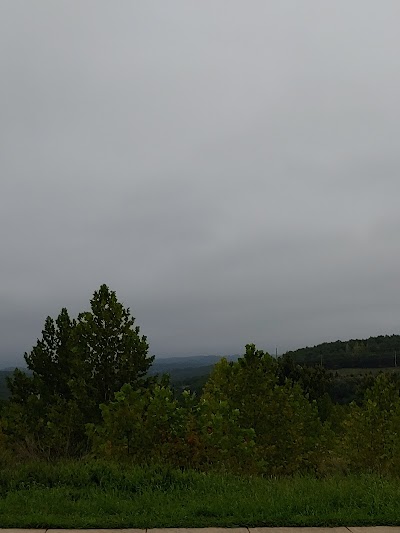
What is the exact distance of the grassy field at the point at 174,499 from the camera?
5.59m

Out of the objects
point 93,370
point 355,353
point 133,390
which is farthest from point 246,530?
point 355,353

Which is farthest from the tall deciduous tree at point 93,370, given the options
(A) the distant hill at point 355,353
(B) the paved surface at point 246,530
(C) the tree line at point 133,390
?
(A) the distant hill at point 355,353

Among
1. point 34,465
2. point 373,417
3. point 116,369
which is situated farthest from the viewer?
point 373,417

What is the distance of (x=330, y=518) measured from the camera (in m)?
5.64

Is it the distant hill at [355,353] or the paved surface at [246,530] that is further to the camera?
the distant hill at [355,353]

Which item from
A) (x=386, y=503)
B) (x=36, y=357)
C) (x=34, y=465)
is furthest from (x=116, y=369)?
(x=386, y=503)

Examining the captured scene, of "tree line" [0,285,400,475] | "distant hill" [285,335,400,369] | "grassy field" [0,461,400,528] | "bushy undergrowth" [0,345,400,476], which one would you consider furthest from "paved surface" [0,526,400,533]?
"distant hill" [285,335,400,369]

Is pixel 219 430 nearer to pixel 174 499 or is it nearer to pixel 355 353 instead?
pixel 174 499

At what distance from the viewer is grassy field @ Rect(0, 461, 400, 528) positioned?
559 cm

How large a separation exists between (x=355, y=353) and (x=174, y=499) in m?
129

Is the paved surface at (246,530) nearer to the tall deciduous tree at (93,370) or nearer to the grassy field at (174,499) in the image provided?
the grassy field at (174,499)

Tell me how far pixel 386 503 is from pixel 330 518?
966 mm

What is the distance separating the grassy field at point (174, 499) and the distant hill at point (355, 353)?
90.7 meters

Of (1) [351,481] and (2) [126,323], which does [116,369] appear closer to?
(2) [126,323]
